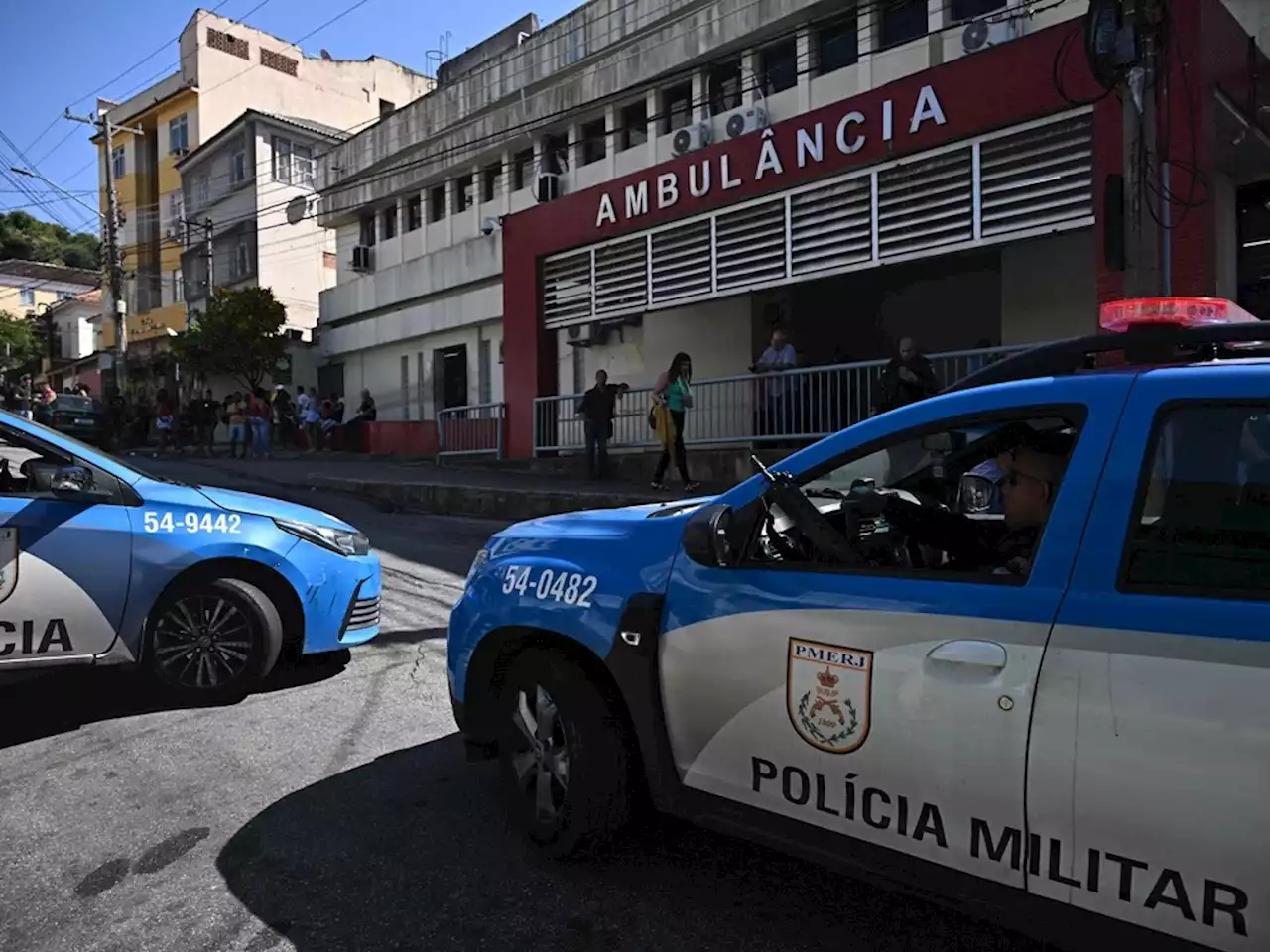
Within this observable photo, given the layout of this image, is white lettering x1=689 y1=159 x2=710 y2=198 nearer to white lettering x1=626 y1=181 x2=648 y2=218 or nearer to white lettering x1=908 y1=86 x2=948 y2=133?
white lettering x1=626 y1=181 x2=648 y2=218

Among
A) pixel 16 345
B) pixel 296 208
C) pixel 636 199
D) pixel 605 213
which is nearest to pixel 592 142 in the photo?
pixel 605 213

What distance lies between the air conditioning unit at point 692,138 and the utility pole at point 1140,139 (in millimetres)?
9099

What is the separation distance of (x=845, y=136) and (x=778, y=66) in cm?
491

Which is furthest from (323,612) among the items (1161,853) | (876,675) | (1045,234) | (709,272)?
(709,272)

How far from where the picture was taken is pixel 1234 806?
5.92 feet

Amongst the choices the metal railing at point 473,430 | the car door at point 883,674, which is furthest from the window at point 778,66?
the car door at point 883,674

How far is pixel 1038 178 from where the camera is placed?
33.3 ft

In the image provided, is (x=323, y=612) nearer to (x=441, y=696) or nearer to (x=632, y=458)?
(x=441, y=696)

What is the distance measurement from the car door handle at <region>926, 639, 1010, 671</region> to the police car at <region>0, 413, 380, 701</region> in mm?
3667

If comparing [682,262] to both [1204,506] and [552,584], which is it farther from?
[1204,506]

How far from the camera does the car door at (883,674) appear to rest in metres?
2.13

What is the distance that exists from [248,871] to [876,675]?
217cm

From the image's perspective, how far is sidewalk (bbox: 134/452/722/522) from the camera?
38.7 feet

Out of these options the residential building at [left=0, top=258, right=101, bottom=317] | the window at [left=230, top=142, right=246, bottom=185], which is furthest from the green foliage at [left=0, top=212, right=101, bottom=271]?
the window at [left=230, top=142, right=246, bottom=185]
